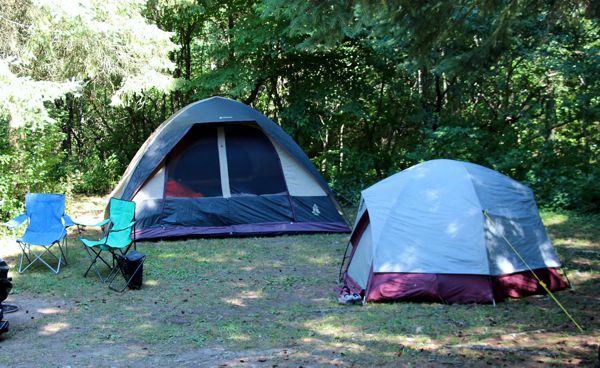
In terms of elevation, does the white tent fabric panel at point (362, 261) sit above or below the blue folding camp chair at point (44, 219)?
below

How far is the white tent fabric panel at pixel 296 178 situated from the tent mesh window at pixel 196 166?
907mm

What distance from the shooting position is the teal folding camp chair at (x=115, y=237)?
6.50 meters

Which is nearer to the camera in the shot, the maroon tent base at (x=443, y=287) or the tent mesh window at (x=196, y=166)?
the maroon tent base at (x=443, y=287)

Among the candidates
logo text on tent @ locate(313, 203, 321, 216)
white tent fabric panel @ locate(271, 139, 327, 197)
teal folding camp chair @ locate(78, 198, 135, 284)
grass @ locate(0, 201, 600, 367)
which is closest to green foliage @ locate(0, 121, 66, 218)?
grass @ locate(0, 201, 600, 367)

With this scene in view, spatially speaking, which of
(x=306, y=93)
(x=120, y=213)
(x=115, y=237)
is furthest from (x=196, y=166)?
(x=306, y=93)

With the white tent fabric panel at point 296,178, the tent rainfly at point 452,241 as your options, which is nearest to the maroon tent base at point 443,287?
the tent rainfly at point 452,241

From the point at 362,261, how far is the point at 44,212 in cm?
381

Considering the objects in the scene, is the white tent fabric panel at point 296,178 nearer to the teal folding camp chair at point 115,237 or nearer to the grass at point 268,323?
the grass at point 268,323

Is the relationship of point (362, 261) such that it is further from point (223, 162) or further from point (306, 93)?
point (306, 93)

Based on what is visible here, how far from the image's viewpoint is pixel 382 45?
10602 mm

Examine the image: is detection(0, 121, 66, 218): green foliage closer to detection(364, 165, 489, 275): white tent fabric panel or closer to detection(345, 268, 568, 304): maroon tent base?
detection(364, 165, 489, 275): white tent fabric panel

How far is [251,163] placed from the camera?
29.2ft

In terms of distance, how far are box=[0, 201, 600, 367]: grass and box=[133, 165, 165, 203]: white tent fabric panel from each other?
1413 millimetres

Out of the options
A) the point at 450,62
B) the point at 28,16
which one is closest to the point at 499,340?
the point at 450,62
